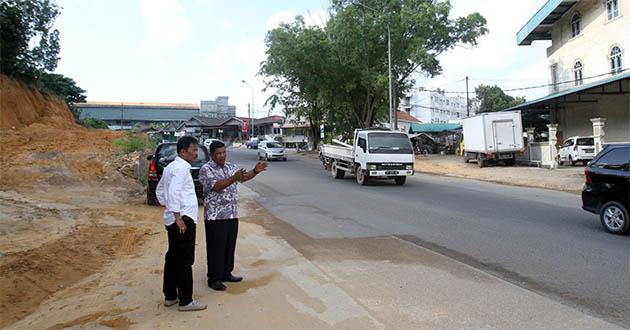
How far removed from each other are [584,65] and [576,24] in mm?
2924

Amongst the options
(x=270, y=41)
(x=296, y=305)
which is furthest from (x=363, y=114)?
(x=296, y=305)

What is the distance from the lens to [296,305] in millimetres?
4770

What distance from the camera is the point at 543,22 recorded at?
107 ft

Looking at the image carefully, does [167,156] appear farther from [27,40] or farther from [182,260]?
[27,40]

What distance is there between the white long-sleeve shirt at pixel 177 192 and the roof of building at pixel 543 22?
1217 inches

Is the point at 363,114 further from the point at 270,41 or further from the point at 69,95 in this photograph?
the point at 69,95

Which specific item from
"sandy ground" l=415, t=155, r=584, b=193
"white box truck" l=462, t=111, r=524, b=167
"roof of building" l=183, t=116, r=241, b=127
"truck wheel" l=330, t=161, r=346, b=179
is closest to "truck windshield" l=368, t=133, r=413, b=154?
"truck wheel" l=330, t=161, r=346, b=179

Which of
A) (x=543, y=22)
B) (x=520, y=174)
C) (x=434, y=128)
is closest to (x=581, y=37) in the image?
(x=543, y=22)

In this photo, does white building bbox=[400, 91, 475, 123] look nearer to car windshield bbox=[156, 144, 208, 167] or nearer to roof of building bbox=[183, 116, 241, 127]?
roof of building bbox=[183, 116, 241, 127]

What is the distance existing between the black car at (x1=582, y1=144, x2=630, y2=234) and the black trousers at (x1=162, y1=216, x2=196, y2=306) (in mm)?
7339

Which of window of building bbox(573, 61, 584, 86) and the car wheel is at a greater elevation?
A: window of building bbox(573, 61, 584, 86)

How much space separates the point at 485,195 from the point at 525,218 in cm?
448

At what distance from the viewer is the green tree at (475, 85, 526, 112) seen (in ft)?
224

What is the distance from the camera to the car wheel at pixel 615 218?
26.6 feet
